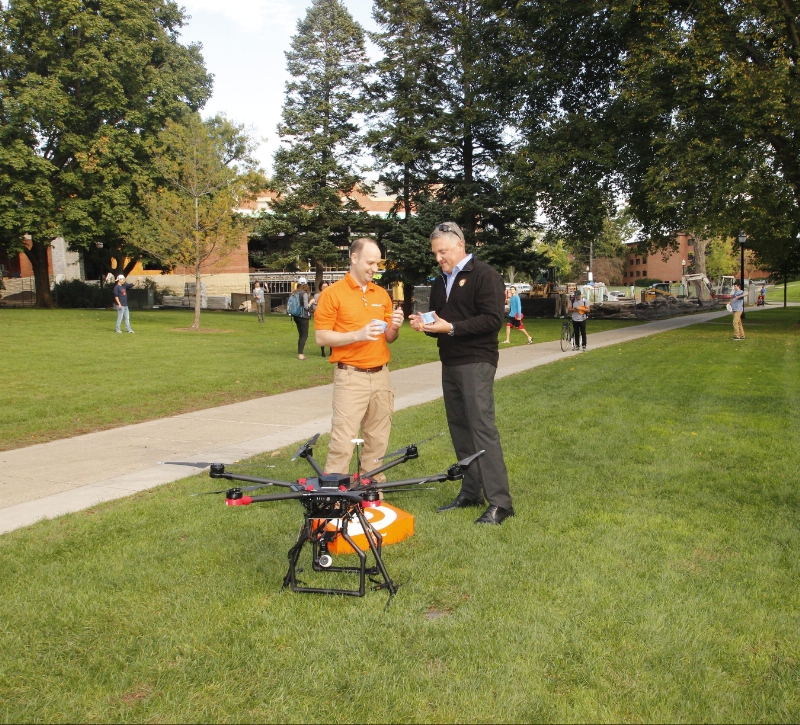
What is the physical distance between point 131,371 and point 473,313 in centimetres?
1106

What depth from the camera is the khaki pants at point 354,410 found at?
17.5ft

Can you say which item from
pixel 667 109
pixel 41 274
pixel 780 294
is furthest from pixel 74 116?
→ pixel 780 294

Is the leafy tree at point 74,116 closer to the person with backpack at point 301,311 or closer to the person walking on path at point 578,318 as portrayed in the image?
the person with backpack at point 301,311

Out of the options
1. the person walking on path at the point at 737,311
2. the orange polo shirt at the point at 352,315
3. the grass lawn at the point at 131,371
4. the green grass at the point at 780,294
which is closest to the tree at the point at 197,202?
the grass lawn at the point at 131,371

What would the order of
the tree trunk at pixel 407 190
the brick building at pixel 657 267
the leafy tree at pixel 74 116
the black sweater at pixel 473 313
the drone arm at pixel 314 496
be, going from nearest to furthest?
the drone arm at pixel 314 496 → the black sweater at pixel 473 313 → the leafy tree at pixel 74 116 → the tree trunk at pixel 407 190 → the brick building at pixel 657 267

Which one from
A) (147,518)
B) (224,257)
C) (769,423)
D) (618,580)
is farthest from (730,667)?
(224,257)

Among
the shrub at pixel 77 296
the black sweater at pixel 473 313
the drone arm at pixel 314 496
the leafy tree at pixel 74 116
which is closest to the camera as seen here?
the drone arm at pixel 314 496

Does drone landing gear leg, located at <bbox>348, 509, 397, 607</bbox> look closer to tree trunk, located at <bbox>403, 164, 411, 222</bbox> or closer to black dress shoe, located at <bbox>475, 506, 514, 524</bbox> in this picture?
black dress shoe, located at <bbox>475, 506, 514, 524</bbox>

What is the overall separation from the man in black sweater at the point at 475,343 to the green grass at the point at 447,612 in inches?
15.1

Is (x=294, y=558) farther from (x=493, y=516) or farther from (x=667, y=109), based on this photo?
(x=667, y=109)

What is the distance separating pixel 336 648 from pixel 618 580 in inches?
68.1

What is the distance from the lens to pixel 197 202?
26.2 metres

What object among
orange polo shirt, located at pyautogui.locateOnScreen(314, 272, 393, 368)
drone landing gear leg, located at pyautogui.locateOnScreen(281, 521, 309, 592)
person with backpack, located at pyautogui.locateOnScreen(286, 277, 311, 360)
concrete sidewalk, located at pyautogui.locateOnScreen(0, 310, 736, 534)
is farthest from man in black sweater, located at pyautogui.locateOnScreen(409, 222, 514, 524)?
person with backpack, located at pyautogui.locateOnScreen(286, 277, 311, 360)

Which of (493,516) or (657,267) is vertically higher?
(657,267)
